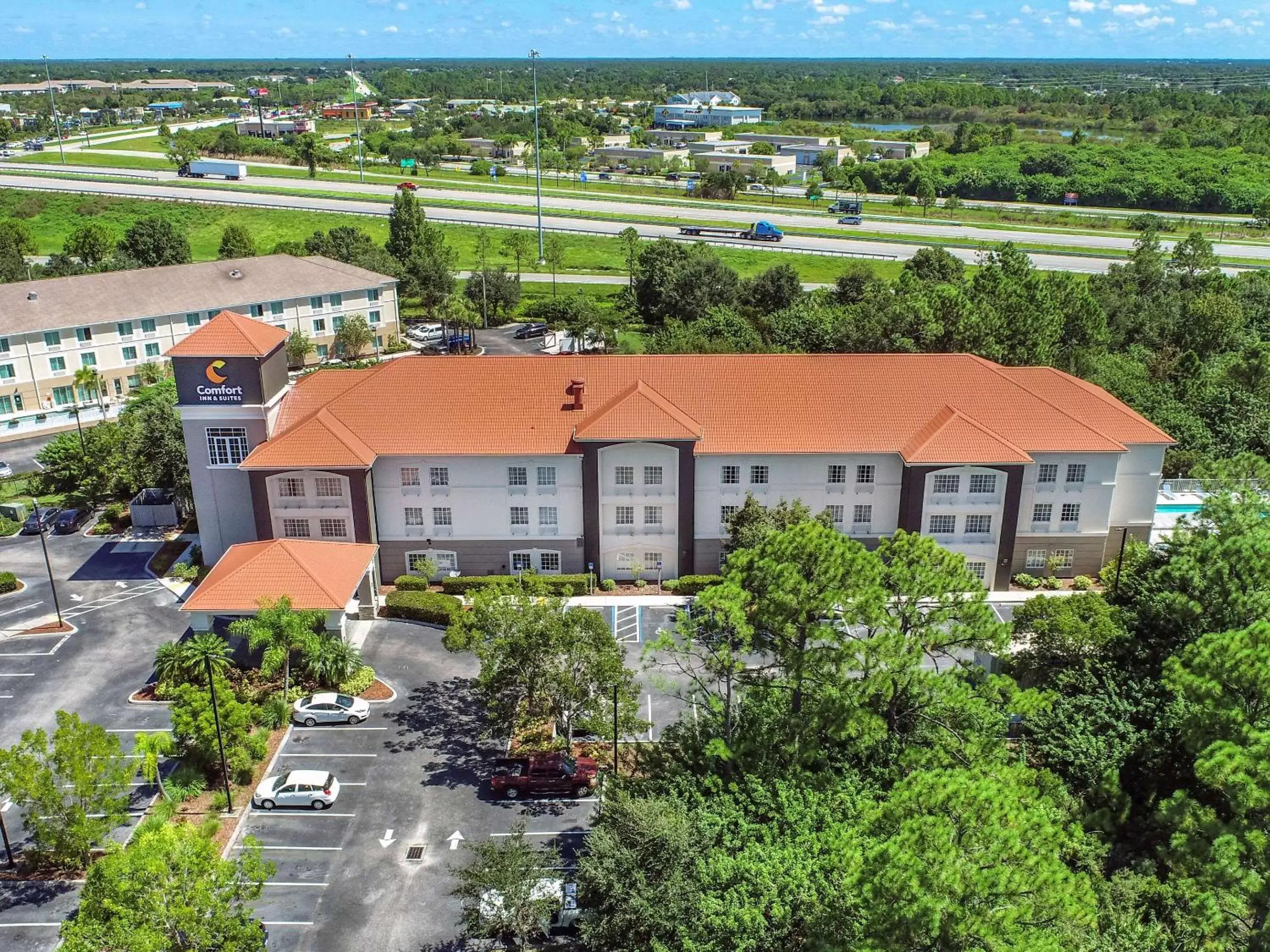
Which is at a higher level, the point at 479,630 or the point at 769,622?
the point at 769,622

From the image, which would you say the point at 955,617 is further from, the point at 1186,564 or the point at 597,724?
the point at 597,724

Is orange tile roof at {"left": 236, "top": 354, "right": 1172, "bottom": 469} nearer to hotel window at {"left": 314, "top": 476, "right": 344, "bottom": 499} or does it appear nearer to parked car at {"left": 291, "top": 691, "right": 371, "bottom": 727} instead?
hotel window at {"left": 314, "top": 476, "right": 344, "bottom": 499}

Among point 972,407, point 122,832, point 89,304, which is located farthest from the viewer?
point 89,304

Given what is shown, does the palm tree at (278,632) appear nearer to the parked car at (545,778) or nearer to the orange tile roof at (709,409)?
the orange tile roof at (709,409)

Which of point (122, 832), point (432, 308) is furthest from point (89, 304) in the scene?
point (122, 832)

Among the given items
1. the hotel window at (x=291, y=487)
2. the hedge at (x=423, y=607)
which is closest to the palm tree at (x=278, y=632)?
the hedge at (x=423, y=607)
